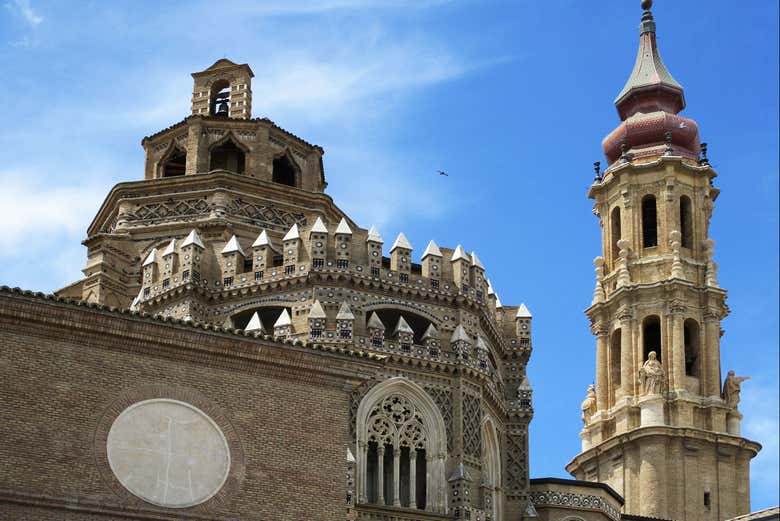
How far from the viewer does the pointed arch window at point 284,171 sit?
61562mm

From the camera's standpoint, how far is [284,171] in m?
62.2

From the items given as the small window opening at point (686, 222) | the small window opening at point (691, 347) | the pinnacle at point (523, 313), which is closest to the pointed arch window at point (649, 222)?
the small window opening at point (686, 222)

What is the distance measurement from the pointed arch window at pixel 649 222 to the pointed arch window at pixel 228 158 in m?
24.6

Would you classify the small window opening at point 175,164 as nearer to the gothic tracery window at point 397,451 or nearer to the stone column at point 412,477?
the gothic tracery window at point 397,451

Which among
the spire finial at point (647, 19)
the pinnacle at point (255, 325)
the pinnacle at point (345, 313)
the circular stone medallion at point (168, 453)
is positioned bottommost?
the circular stone medallion at point (168, 453)

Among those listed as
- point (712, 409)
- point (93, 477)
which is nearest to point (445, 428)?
point (93, 477)

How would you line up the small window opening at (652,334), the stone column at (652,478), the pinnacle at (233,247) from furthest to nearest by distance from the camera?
the small window opening at (652,334) < the stone column at (652,478) < the pinnacle at (233,247)

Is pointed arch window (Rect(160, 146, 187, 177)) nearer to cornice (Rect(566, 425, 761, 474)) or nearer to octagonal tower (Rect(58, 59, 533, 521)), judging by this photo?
octagonal tower (Rect(58, 59, 533, 521))

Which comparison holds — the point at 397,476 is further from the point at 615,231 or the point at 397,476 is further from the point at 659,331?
the point at 615,231

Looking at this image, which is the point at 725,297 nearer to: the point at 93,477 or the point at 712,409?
the point at 712,409

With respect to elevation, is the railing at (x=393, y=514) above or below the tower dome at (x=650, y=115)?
below

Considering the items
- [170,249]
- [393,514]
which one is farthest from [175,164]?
[393,514]

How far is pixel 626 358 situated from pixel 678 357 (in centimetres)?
267

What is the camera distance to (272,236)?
57.5m
